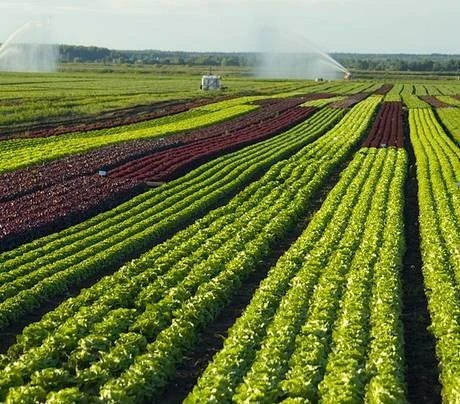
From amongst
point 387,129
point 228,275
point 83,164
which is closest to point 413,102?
point 387,129

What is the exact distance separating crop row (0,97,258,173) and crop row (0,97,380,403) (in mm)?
15917

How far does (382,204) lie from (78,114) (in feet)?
159

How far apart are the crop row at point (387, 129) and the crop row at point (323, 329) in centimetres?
2411

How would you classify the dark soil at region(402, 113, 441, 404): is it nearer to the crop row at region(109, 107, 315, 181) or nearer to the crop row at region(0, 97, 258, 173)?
the crop row at region(109, 107, 315, 181)

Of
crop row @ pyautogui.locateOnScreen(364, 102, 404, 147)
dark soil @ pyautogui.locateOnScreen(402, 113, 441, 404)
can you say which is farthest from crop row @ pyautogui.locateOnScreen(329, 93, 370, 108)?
dark soil @ pyautogui.locateOnScreen(402, 113, 441, 404)

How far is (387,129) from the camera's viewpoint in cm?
5475

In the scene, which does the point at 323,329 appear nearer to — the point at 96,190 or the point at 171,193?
the point at 171,193

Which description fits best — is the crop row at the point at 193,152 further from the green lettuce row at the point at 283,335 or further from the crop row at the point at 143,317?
the green lettuce row at the point at 283,335

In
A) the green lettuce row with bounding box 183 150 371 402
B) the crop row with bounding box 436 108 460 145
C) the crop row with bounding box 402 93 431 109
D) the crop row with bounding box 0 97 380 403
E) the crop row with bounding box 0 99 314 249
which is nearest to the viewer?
the green lettuce row with bounding box 183 150 371 402

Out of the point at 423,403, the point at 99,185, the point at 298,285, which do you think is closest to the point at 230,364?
the point at 423,403

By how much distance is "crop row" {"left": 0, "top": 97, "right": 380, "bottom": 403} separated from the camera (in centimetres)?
1191

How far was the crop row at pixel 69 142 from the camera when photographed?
37.1 m

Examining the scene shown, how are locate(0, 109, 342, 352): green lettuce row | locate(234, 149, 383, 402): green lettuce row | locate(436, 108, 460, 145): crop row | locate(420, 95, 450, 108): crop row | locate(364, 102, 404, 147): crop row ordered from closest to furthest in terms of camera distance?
locate(234, 149, 383, 402): green lettuce row → locate(0, 109, 342, 352): green lettuce row → locate(364, 102, 404, 147): crop row → locate(436, 108, 460, 145): crop row → locate(420, 95, 450, 108): crop row

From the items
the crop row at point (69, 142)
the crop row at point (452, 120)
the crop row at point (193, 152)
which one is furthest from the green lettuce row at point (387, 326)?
the crop row at point (452, 120)
